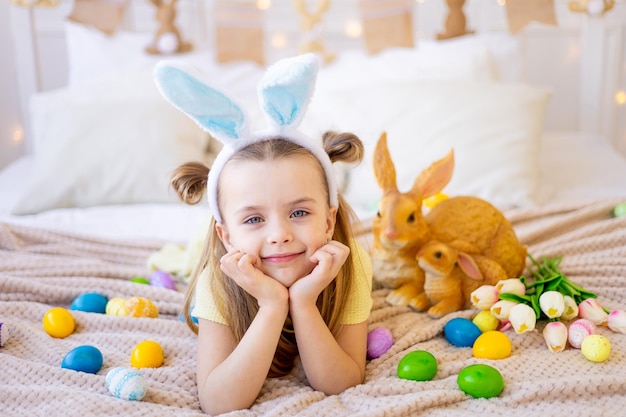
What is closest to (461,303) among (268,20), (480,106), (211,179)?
(211,179)

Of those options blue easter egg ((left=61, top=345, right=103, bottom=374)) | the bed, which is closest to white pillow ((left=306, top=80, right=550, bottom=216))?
the bed

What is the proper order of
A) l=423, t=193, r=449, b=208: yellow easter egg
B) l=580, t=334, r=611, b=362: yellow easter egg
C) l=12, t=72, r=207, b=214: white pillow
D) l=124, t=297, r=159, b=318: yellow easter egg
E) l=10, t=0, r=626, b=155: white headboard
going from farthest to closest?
l=10, t=0, r=626, b=155: white headboard < l=12, t=72, r=207, b=214: white pillow < l=423, t=193, r=449, b=208: yellow easter egg < l=124, t=297, r=159, b=318: yellow easter egg < l=580, t=334, r=611, b=362: yellow easter egg

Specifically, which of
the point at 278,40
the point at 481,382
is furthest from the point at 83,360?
Answer: the point at 278,40

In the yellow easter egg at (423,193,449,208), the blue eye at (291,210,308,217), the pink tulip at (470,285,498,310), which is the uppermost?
the blue eye at (291,210,308,217)

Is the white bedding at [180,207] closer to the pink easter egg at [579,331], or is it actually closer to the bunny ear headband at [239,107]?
the bunny ear headband at [239,107]

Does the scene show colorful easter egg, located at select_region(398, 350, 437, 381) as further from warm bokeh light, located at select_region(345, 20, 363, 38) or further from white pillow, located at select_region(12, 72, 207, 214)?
warm bokeh light, located at select_region(345, 20, 363, 38)

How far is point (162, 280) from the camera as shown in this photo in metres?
1.34

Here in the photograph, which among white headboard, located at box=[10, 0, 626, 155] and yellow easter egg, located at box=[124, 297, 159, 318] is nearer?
yellow easter egg, located at box=[124, 297, 159, 318]

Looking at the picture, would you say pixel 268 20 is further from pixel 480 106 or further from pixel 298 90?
pixel 298 90

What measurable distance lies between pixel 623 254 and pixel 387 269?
50cm

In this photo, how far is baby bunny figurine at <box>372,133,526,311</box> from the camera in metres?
1.17

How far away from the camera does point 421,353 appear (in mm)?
988

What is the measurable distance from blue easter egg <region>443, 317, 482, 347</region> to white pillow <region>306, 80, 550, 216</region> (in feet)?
2.38

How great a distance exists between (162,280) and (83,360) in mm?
366
